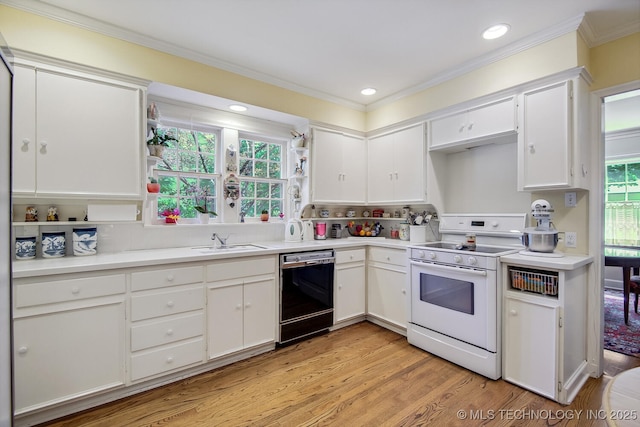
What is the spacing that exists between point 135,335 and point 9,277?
1.00 meters

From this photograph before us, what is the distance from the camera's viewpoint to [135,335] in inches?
78.8

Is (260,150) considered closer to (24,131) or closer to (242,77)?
(242,77)

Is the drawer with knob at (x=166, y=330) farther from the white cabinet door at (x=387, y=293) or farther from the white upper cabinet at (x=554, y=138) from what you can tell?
the white upper cabinet at (x=554, y=138)

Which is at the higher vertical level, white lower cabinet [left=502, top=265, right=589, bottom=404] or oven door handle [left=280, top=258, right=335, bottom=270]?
oven door handle [left=280, top=258, right=335, bottom=270]

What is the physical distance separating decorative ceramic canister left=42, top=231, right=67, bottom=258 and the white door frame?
4004mm

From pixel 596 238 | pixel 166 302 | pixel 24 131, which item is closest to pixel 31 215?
pixel 24 131

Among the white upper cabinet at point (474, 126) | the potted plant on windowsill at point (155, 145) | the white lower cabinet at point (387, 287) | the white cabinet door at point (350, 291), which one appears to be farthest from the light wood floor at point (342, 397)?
the white upper cabinet at point (474, 126)

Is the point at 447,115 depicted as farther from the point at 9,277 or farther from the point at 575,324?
the point at 9,277

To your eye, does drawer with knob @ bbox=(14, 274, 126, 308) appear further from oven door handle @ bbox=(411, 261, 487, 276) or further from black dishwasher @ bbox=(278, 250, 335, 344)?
oven door handle @ bbox=(411, 261, 487, 276)

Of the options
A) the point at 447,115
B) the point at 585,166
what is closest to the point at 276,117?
the point at 447,115

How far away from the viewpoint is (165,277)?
6.97 feet

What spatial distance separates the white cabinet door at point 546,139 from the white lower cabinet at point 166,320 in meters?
2.76

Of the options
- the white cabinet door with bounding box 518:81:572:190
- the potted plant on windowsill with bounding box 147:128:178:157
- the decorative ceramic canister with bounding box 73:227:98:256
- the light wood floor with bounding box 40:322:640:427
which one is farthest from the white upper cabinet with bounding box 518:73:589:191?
the decorative ceramic canister with bounding box 73:227:98:256

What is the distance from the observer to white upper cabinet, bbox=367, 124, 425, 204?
10.6 ft
